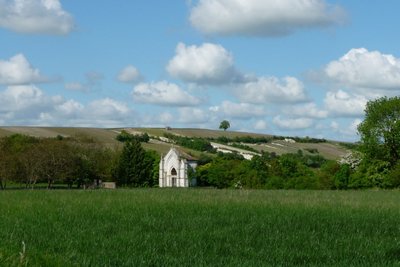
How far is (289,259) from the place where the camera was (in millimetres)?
16453

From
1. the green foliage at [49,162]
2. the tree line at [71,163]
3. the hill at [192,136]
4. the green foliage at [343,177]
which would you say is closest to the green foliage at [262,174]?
the green foliage at [343,177]

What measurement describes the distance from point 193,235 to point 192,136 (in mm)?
162870

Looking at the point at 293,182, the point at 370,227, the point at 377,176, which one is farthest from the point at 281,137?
the point at 370,227

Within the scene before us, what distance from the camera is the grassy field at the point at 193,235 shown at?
50.5 ft

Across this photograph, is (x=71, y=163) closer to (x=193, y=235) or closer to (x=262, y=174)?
(x=262, y=174)

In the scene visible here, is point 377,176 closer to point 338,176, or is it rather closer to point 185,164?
point 338,176

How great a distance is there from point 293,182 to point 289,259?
90938 millimetres

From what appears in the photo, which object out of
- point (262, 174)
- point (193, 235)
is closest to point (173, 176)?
point (262, 174)

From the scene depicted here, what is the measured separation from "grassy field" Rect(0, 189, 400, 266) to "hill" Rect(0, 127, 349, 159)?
11899 centimetres

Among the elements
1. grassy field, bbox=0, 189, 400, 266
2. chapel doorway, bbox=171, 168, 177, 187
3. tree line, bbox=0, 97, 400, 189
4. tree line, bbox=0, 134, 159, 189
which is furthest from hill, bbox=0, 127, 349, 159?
grassy field, bbox=0, 189, 400, 266

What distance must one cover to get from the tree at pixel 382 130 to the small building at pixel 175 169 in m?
60.1

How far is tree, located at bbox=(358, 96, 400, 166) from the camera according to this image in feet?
294

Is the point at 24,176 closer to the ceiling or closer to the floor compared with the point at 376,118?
closer to the floor

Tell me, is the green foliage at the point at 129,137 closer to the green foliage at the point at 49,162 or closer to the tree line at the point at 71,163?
the tree line at the point at 71,163
